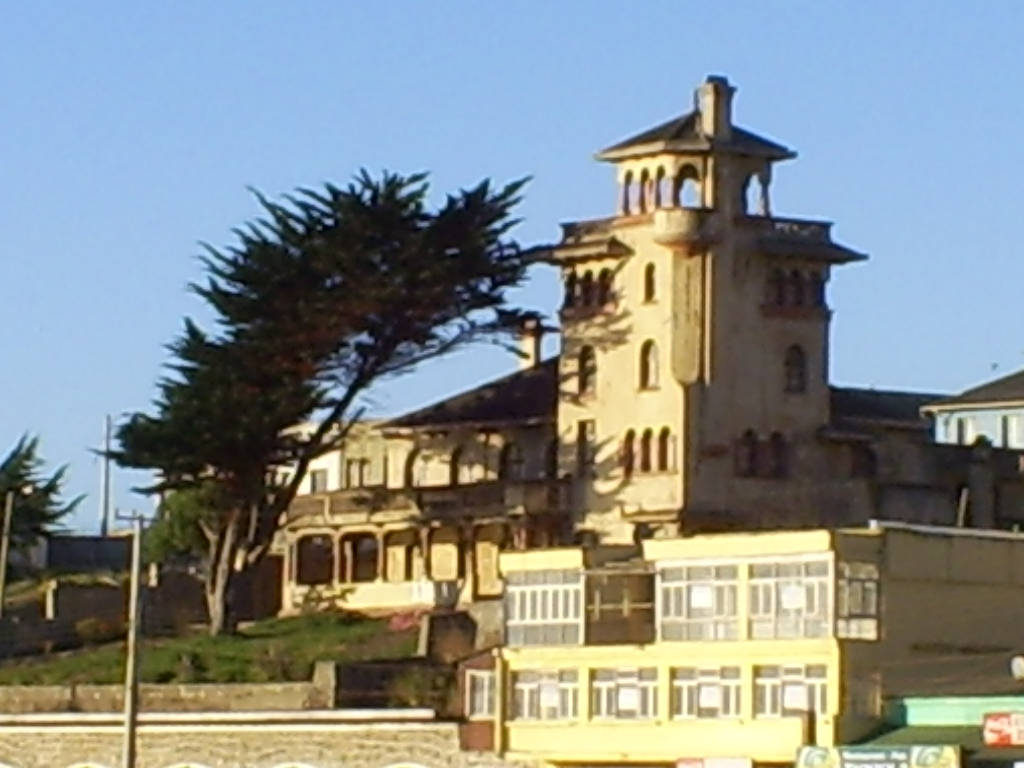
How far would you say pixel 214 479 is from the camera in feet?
363

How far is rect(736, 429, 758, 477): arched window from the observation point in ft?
348

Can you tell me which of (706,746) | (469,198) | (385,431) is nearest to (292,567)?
(385,431)

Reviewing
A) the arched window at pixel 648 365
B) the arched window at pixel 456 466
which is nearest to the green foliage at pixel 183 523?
the arched window at pixel 456 466

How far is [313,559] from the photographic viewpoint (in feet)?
387

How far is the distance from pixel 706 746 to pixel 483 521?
3234 cm

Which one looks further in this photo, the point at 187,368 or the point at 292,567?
the point at 292,567

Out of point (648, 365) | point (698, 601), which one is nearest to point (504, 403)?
point (648, 365)

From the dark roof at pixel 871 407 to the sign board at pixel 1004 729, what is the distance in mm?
35931

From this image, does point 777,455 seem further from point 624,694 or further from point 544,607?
point 624,694

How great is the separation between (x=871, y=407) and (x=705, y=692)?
35.0 meters

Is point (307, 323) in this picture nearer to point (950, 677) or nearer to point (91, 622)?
point (91, 622)

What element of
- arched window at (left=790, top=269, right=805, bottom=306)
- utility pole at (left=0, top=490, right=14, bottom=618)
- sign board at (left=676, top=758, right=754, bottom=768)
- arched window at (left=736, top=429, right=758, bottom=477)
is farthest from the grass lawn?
sign board at (left=676, top=758, right=754, bottom=768)

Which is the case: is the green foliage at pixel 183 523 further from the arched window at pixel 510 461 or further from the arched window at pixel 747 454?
the arched window at pixel 747 454

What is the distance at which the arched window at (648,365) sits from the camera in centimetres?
10631
